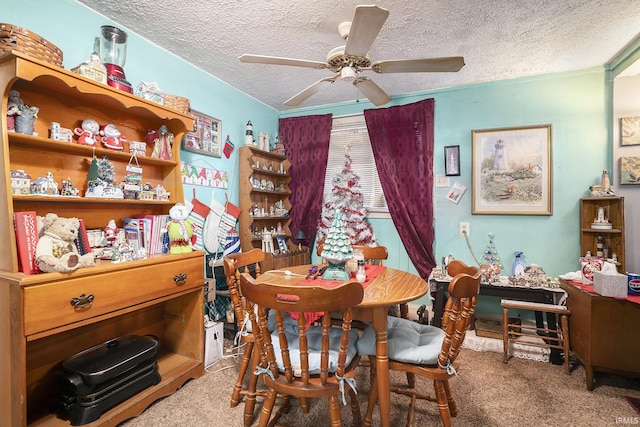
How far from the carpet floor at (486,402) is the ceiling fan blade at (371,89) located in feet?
7.26

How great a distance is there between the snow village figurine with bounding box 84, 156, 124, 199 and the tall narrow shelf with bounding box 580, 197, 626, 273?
12.8ft

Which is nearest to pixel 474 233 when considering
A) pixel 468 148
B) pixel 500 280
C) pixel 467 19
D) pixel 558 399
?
pixel 500 280

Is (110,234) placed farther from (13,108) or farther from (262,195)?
(262,195)

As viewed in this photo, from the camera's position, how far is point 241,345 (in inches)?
106

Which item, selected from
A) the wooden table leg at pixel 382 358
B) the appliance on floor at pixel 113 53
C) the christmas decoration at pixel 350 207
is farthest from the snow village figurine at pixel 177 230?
the christmas decoration at pixel 350 207

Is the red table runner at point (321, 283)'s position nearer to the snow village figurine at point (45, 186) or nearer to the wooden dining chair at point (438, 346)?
the wooden dining chair at point (438, 346)

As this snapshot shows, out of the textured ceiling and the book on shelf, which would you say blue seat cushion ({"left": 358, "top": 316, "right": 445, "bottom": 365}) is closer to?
the book on shelf

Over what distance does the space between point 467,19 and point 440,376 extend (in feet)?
7.75

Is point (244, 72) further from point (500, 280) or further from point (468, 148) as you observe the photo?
point (500, 280)

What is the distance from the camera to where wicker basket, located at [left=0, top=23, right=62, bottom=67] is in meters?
1.38

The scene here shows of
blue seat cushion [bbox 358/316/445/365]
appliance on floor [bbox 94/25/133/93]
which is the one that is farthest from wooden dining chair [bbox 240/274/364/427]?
appliance on floor [bbox 94/25/133/93]

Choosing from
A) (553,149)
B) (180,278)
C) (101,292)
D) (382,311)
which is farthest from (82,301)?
(553,149)

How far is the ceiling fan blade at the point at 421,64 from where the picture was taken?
1751 millimetres

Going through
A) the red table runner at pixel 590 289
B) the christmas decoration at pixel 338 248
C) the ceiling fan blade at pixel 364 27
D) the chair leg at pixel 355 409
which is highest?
the ceiling fan blade at pixel 364 27
